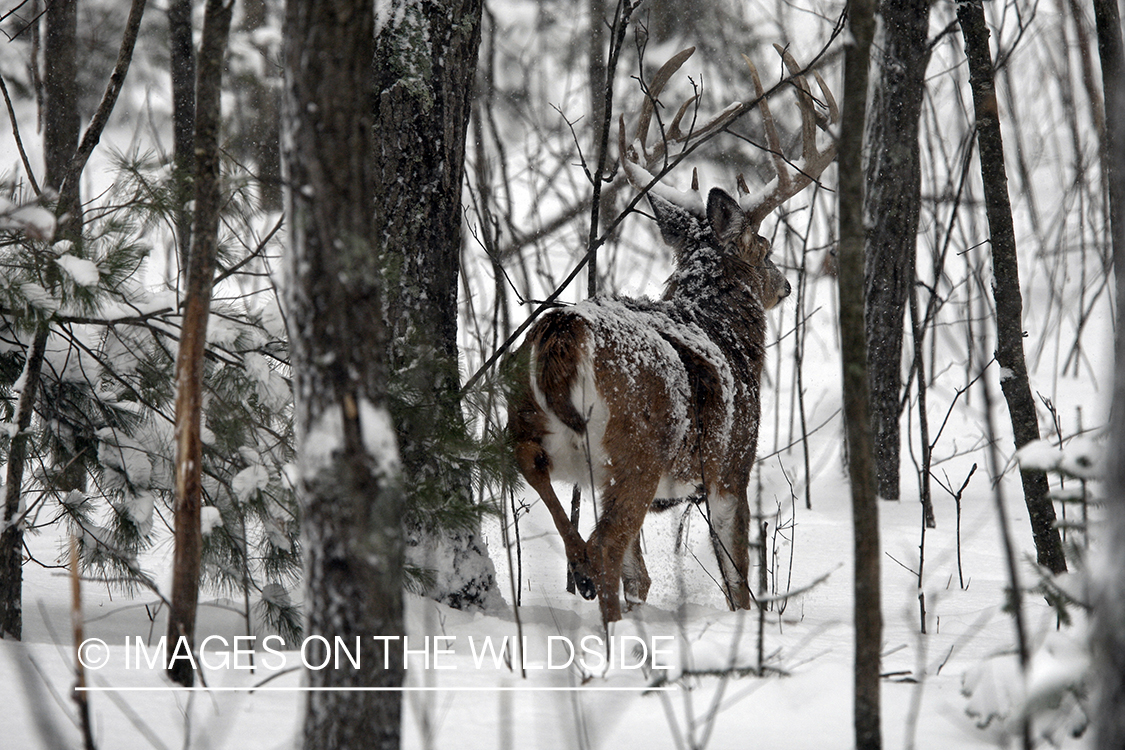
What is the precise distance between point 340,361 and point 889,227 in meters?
5.54

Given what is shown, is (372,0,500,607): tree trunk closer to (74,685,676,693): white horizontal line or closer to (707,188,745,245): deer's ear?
(74,685,676,693): white horizontal line

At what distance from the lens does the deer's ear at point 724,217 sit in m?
5.03

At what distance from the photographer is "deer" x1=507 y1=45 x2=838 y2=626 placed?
3742 millimetres

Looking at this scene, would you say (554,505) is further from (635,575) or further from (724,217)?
(724,217)

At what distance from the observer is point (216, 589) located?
3641 millimetres

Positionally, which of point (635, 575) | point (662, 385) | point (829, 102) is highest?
point (829, 102)

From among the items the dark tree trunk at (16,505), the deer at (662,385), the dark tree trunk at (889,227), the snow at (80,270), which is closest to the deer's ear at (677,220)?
the deer at (662,385)

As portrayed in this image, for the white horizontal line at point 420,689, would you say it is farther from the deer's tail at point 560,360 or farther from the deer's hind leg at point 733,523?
the deer's hind leg at point 733,523

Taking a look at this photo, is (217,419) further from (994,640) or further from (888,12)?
(888,12)

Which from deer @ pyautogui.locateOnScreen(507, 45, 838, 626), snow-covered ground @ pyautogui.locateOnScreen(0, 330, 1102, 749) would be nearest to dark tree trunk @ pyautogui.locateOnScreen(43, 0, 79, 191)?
snow-covered ground @ pyautogui.locateOnScreen(0, 330, 1102, 749)

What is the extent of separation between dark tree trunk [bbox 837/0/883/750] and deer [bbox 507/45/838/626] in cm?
120

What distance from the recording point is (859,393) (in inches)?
77.7

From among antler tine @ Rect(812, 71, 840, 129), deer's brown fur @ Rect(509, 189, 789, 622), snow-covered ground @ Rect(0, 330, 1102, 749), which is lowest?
snow-covered ground @ Rect(0, 330, 1102, 749)

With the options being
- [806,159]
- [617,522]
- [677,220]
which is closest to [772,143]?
[806,159]
